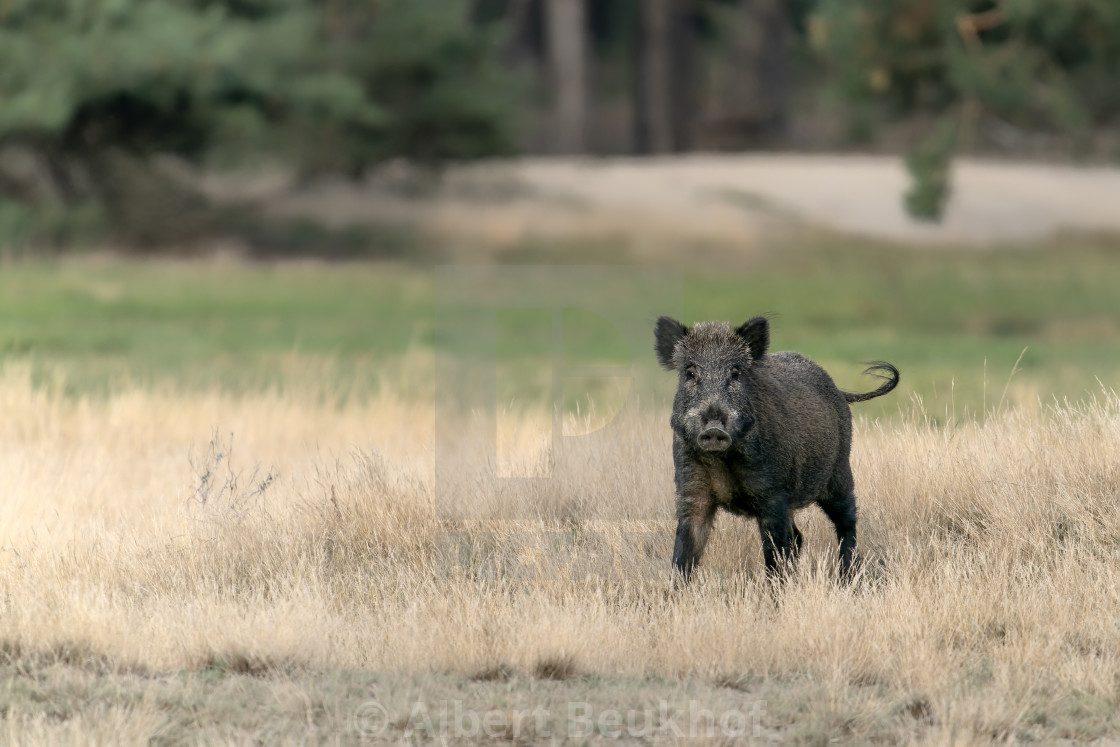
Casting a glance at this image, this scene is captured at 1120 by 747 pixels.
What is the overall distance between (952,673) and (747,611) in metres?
0.97

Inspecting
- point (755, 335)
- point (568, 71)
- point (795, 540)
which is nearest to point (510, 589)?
point (795, 540)

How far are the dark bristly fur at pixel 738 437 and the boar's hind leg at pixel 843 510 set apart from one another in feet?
0.83

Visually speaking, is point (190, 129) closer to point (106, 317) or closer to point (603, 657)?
point (106, 317)

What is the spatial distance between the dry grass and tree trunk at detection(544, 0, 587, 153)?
27.7 m

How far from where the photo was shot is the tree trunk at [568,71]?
36094 millimetres

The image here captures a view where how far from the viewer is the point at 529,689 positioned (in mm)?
5641

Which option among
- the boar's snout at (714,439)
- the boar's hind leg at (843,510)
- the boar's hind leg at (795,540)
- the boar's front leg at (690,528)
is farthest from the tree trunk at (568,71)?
the boar's snout at (714,439)

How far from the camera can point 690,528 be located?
6.54 meters

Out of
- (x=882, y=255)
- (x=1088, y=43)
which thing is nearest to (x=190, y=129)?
(x=882, y=255)

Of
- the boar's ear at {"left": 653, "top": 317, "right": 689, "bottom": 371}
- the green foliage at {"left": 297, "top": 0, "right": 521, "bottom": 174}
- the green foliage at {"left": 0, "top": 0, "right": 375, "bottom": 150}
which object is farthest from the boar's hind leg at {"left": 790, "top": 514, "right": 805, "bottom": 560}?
the green foliage at {"left": 297, "top": 0, "right": 521, "bottom": 174}

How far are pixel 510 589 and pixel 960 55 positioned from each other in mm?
12199

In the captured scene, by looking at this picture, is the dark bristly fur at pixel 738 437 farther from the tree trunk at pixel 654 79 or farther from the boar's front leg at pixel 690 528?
the tree trunk at pixel 654 79

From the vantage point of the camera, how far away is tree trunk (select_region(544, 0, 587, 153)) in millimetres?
36094

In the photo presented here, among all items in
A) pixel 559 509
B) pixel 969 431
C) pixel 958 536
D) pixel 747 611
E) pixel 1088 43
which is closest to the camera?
pixel 747 611
